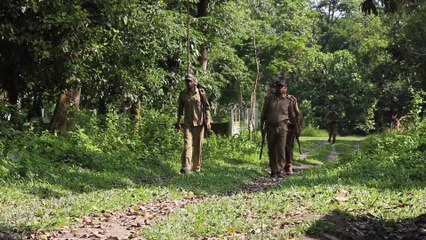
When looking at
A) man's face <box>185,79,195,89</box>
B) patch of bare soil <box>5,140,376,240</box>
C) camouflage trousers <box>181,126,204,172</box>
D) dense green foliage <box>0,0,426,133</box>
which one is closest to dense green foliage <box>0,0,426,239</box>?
dense green foliage <box>0,0,426,133</box>

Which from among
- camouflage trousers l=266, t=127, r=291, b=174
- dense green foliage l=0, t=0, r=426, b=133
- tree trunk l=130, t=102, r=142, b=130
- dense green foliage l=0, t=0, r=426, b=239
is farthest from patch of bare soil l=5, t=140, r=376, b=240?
tree trunk l=130, t=102, r=142, b=130

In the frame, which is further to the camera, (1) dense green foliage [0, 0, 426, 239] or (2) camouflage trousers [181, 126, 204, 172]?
(2) camouflage trousers [181, 126, 204, 172]

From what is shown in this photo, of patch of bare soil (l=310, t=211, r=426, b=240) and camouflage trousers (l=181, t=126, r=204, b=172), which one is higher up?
Result: camouflage trousers (l=181, t=126, r=204, b=172)

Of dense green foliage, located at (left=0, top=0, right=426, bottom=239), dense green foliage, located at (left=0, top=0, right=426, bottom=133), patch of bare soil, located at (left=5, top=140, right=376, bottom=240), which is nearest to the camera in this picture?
patch of bare soil, located at (left=5, top=140, right=376, bottom=240)

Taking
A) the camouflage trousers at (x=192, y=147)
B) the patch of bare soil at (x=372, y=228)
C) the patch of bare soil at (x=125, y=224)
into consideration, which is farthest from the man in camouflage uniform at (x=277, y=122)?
the patch of bare soil at (x=372, y=228)

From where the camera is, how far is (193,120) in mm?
15047

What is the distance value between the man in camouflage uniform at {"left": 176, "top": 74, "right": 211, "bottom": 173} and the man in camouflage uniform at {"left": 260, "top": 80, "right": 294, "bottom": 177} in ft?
4.97

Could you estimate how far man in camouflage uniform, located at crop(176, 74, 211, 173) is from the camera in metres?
15.0

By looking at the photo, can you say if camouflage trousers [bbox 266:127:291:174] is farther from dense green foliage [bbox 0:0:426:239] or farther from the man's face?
the man's face

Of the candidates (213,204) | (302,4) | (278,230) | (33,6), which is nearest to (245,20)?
(302,4)

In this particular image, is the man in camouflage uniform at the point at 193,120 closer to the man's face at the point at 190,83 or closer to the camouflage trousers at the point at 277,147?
the man's face at the point at 190,83

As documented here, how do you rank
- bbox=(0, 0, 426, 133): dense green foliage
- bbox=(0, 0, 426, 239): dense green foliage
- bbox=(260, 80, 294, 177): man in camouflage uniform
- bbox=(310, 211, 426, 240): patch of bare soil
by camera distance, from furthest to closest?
bbox=(260, 80, 294, 177): man in camouflage uniform
bbox=(0, 0, 426, 133): dense green foliage
bbox=(0, 0, 426, 239): dense green foliage
bbox=(310, 211, 426, 240): patch of bare soil

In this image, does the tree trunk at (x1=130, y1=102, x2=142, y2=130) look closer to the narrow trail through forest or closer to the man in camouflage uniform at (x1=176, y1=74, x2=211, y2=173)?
the man in camouflage uniform at (x1=176, y1=74, x2=211, y2=173)

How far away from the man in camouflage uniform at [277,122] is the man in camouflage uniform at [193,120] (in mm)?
1515
